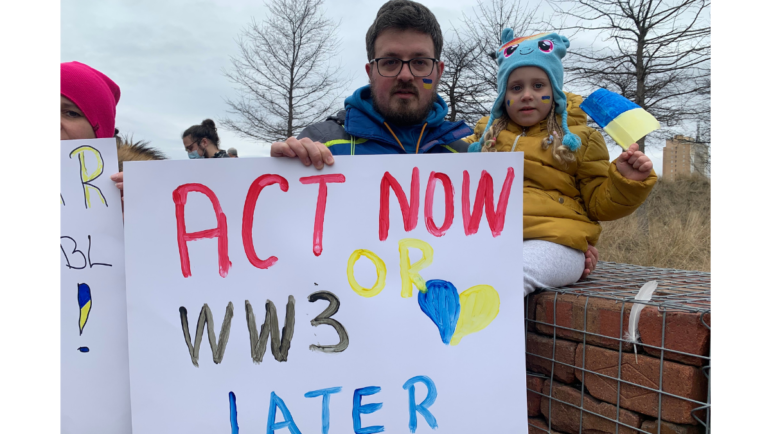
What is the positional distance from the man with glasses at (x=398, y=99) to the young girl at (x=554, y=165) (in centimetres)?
26

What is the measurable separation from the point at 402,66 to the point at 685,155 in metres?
8.39

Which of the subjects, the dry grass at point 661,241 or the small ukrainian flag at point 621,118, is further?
the dry grass at point 661,241

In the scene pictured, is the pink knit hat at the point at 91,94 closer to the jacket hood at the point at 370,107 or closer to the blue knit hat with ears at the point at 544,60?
the jacket hood at the point at 370,107

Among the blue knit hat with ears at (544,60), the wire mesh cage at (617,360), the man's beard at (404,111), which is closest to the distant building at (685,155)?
the blue knit hat with ears at (544,60)

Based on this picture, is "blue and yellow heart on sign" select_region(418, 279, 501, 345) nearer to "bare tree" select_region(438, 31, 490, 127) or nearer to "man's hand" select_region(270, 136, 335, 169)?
"man's hand" select_region(270, 136, 335, 169)

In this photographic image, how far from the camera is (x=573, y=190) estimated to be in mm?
1759

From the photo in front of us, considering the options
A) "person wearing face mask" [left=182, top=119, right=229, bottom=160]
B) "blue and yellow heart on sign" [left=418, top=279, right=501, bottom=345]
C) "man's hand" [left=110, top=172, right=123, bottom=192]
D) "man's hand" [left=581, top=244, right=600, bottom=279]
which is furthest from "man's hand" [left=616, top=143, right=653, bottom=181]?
"person wearing face mask" [left=182, top=119, right=229, bottom=160]

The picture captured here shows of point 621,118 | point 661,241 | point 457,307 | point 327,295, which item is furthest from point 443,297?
point 661,241

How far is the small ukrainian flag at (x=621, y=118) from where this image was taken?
139 cm

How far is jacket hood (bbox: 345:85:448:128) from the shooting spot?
1.99m

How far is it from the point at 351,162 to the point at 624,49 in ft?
20.1

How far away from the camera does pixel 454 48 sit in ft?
28.6

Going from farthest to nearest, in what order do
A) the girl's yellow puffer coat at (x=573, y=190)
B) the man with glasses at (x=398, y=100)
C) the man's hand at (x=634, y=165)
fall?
1. the man with glasses at (x=398, y=100)
2. the girl's yellow puffer coat at (x=573, y=190)
3. the man's hand at (x=634, y=165)

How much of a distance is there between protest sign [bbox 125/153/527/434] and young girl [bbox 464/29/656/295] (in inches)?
14.2
